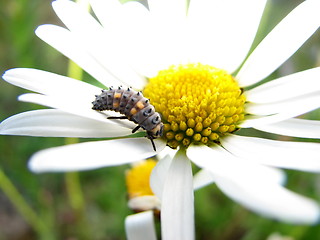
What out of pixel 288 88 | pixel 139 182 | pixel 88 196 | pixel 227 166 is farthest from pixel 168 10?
pixel 88 196

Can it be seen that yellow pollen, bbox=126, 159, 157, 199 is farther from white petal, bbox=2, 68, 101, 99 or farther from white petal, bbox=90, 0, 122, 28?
white petal, bbox=90, 0, 122, 28

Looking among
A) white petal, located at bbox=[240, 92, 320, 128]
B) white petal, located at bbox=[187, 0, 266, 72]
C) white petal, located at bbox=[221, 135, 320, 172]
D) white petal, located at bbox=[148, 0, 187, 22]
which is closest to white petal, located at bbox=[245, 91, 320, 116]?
white petal, located at bbox=[240, 92, 320, 128]

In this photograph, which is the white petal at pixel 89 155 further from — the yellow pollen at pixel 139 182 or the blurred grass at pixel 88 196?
the blurred grass at pixel 88 196

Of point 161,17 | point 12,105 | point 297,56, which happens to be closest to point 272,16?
point 297,56

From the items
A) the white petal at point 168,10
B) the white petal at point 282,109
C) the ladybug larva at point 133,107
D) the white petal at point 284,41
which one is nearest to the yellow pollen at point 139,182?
the ladybug larva at point 133,107

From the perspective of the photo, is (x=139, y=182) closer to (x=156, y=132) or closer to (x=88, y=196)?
(x=156, y=132)

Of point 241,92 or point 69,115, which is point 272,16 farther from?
point 69,115
